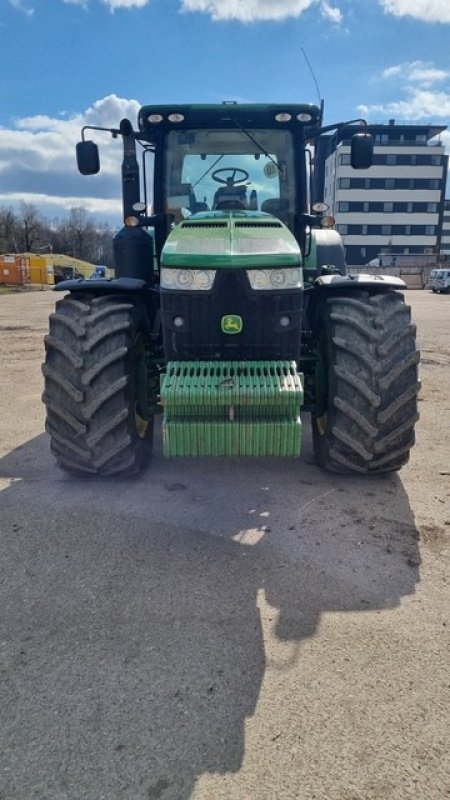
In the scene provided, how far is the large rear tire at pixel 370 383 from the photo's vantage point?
391 centimetres

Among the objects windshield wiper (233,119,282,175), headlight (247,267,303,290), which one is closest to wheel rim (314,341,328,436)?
headlight (247,267,303,290)

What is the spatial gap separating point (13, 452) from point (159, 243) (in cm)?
228

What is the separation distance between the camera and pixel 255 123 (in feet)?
16.3

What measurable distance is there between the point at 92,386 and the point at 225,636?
1.95 m

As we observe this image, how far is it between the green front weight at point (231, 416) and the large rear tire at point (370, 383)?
0.52m

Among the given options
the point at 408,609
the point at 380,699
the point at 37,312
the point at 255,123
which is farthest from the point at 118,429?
the point at 37,312

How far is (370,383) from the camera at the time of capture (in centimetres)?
390

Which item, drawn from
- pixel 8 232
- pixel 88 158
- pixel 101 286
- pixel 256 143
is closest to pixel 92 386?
pixel 101 286

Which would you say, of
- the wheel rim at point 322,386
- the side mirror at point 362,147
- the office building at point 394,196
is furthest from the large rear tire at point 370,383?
the office building at point 394,196

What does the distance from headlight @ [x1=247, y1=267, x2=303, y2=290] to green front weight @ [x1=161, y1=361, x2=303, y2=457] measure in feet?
2.01

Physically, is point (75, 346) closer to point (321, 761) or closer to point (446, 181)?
point (321, 761)

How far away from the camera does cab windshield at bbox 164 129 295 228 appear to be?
5.07 meters

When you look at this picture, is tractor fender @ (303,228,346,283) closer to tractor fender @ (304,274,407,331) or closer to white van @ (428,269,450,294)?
tractor fender @ (304,274,407,331)

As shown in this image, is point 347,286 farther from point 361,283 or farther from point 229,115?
point 229,115
